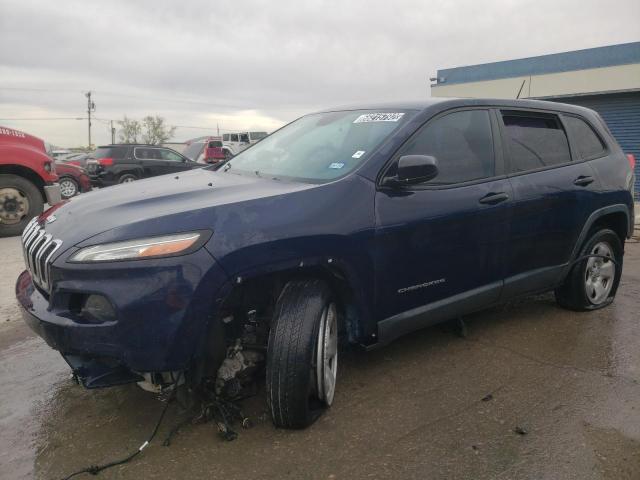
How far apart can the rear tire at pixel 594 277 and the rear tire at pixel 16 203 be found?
7723 mm

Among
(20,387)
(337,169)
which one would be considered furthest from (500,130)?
(20,387)

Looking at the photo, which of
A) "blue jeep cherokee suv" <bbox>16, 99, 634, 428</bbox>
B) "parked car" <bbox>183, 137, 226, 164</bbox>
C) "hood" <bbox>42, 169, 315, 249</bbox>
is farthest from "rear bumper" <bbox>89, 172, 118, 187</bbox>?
"hood" <bbox>42, 169, 315, 249</bbox>

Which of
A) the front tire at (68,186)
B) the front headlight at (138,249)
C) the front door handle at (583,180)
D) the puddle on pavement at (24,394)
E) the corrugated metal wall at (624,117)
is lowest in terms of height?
the puddle on pavement at (24,394)

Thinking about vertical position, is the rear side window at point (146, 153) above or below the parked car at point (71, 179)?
above

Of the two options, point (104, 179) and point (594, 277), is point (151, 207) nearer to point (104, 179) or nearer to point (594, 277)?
point (594, 277)

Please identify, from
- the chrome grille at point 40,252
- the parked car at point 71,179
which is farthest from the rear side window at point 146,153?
the chrome grille at point 40,252

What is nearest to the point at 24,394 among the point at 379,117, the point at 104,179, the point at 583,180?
the point at 379,117

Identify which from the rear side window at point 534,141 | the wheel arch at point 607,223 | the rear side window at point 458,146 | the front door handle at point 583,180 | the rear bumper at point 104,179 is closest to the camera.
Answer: the rear side window at point 458,146

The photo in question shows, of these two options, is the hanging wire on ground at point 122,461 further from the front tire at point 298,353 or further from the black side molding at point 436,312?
the black side molding at point 436,312

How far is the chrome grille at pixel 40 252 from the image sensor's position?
2.58 metres

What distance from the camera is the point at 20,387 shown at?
3.43 meters

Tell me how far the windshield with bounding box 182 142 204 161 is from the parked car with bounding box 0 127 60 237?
1017 centimetres

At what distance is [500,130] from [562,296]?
1.71 m

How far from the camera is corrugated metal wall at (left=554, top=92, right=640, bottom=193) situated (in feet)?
52.5
